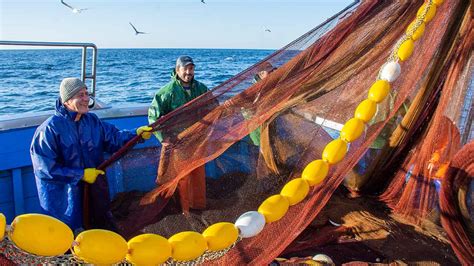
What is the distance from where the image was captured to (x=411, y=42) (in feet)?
9.18

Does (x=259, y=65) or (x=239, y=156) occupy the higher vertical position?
(x=259, y=65)

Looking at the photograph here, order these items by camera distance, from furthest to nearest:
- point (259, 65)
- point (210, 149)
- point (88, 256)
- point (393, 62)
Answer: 1. point (259, 65)
2. point (210, 149)
3. point (393, 62)
4. point (88, 256)

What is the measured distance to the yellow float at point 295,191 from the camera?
2.49 m

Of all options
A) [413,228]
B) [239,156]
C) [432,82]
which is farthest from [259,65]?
[413,228]

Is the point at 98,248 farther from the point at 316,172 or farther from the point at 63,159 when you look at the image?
the point at 63,159

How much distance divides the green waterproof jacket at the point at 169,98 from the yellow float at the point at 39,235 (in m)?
2.23

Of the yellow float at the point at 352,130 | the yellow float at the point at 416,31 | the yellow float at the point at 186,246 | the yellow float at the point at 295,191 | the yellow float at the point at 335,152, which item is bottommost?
the yellow float at the point at 186,246

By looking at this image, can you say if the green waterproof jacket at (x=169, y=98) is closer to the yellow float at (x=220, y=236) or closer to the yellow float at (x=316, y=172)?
the yellow float at (x=316, y=172)

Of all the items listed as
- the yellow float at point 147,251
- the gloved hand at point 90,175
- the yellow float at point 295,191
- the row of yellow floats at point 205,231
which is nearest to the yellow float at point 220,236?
the row of yellow floats at point 205,231

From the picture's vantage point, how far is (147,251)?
76.1 inches

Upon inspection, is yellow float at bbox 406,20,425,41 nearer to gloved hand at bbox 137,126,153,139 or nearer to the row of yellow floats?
the row of yellow floats

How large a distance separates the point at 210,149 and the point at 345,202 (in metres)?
1.35

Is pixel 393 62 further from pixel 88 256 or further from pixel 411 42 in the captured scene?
A: pixel 88 256

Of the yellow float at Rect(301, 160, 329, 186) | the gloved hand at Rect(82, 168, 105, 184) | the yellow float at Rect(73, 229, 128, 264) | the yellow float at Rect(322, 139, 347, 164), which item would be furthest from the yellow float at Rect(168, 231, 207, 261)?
the gloved hand at Rect(82, 168, 105, 184)
